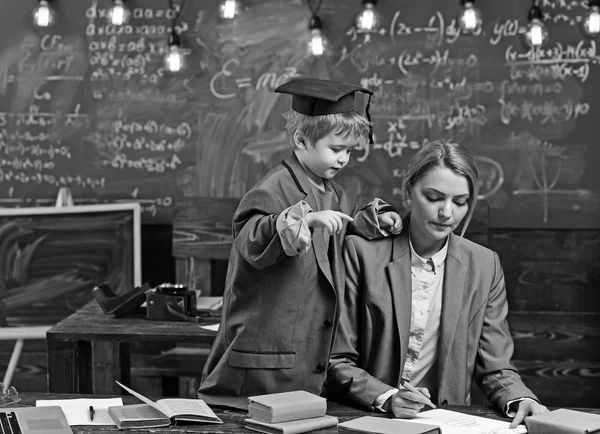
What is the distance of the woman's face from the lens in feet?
7.57

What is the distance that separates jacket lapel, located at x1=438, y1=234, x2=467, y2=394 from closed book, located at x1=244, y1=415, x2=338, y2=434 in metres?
0.42

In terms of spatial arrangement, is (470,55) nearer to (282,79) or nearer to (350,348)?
(282,79)

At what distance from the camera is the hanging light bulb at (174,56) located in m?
4.69

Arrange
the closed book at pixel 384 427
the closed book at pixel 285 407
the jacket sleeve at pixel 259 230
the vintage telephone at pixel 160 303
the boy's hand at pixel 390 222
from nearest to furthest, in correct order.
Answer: the closed book at pixel 384 427, the closed book at pixel 285 407, the jacket sleeve at pixel 259 230, the boy's hand at pixel 390 222, the vintage telephone at pixel 160 303

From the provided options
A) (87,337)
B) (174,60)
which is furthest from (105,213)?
(87,337)

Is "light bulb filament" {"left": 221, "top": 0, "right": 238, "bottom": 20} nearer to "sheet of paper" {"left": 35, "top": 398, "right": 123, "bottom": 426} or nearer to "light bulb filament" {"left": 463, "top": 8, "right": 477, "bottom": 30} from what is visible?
"light bulb filament" {"left": 463, "top": 8, "right": 477, "bottom": 30}

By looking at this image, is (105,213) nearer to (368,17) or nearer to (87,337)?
(87,337)

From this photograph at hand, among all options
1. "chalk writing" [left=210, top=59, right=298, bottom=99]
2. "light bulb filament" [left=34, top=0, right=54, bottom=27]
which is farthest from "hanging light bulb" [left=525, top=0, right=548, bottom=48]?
"light bulb filament" [left=34, top=0, right=54, bottom=27]

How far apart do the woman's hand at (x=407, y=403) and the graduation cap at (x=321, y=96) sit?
0.75m

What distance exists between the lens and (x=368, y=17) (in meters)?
4.60


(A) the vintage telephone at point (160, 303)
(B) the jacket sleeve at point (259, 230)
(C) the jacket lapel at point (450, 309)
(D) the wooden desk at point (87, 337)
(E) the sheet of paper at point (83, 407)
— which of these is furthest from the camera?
(A) the vintage telephone at point (160, 303)

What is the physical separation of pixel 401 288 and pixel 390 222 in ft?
0.60

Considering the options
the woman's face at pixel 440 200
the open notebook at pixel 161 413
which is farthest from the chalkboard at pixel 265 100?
the open notebook at pixel 161 413

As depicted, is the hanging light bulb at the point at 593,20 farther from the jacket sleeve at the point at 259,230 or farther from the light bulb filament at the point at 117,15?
the jacket sleeve at the point at 259,230
